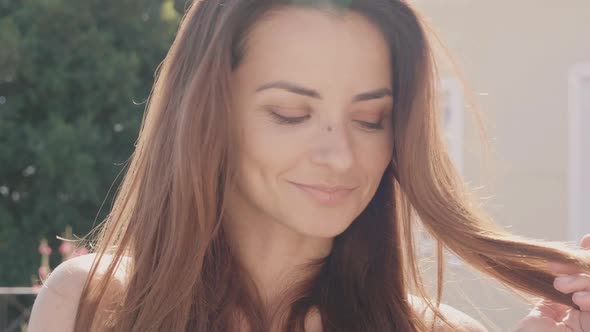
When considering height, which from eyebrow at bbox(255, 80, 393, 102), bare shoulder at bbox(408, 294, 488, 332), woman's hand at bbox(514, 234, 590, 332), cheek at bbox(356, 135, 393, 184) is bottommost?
bare shoulder at bbox(408, 294, 488, 332)

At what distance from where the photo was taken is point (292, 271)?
2320 mm

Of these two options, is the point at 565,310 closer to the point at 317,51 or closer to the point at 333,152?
the point at 333,152

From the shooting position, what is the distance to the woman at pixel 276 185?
2.09 metres

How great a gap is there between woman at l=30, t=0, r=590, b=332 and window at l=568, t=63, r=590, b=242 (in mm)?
5394

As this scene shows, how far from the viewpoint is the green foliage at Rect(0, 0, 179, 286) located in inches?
391

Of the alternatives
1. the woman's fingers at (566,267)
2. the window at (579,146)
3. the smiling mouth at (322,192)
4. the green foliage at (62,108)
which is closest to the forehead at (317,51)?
the smiling mouth at (322,192)

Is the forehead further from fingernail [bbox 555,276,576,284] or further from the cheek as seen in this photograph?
fingernail [bbox 555,276,576,284]

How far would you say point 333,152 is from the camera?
2.06 m

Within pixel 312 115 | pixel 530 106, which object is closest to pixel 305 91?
pixel 312 115

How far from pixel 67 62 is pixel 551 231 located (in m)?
5.74

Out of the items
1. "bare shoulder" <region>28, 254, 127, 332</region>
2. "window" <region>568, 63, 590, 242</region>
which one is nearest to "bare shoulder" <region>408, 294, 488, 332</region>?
"bare shoulder" <region>28, 254, 127, 332</region>

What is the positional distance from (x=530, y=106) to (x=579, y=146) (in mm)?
525

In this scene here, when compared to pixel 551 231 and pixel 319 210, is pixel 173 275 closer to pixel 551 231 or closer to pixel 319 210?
pixel 319 210

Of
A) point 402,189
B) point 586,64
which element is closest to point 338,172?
point 402,189
